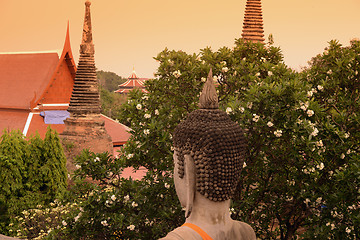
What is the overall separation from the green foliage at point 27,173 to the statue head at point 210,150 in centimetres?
1287

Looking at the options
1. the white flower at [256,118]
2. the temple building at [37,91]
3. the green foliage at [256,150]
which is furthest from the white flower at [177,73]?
the temple building at [37,91]

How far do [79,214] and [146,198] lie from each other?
4.78 feet

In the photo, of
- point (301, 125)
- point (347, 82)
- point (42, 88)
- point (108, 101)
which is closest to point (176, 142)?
point (301, 125)

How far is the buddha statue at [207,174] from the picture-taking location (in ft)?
15.0

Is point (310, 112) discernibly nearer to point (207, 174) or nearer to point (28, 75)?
point (207, 174)

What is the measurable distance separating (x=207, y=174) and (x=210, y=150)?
234 millimetres

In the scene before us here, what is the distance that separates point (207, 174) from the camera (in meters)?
4.55

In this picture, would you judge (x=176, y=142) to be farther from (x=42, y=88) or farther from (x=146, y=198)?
(x=42, y=88)

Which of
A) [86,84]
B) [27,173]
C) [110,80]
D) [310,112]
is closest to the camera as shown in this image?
[310,112]

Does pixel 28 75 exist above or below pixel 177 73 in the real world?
above

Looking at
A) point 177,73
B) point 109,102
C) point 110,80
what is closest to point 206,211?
point 177,73

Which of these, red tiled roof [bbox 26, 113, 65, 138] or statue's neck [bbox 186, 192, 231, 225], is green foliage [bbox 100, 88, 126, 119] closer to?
red tiled roof [bbox 26, 113, 65, 138]

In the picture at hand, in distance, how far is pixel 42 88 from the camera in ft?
93.4

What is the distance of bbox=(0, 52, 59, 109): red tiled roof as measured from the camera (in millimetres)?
28578
